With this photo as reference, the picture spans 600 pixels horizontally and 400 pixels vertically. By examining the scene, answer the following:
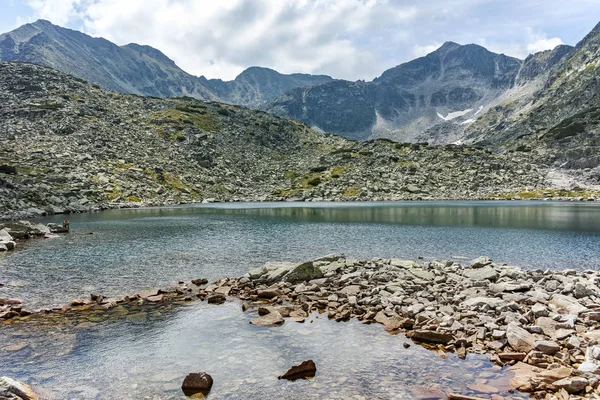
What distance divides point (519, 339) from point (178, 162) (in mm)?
156763

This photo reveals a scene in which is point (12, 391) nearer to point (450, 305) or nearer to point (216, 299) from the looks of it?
point (216, 299)

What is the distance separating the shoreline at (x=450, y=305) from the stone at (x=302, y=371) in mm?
5724

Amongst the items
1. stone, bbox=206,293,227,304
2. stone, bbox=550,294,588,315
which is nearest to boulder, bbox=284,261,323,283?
stone, bbox=206,293,227,304

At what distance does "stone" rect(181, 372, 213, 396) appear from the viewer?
535 inches

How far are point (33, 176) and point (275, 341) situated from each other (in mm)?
115536

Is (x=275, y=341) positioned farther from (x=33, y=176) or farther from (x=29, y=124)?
(x=29, y=124)

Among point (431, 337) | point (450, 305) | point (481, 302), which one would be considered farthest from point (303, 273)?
point (431, 337)

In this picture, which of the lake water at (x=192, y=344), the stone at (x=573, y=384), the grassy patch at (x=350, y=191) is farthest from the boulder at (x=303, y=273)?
the grassy patch at (x=350, y=191)

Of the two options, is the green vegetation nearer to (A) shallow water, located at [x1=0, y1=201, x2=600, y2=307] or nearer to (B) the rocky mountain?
(B) the rocky mountain

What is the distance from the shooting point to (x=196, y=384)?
13.8 meters

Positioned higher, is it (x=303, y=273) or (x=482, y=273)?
(x=482, y=273)

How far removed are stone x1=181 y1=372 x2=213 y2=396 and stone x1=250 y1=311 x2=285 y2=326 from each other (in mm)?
6893

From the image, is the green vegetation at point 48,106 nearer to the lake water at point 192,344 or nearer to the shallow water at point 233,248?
the shallow water at point 233,248

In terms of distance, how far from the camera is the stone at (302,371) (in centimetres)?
1472
